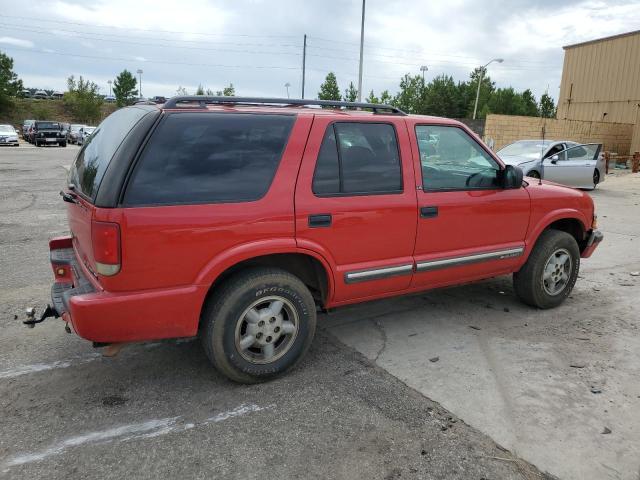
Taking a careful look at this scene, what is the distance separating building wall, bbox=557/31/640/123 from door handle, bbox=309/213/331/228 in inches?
1111

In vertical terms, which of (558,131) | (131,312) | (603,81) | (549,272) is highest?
(603,81)

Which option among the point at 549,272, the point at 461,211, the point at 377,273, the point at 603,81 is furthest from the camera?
the point at 603,81

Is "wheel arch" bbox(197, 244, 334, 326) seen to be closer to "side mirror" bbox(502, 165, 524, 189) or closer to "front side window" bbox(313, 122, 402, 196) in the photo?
"front side window" bbox(313, 122, 402, 196)

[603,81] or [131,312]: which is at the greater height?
[603,81]

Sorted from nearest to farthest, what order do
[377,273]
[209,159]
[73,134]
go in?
[209,159], [377,273], [73,134]

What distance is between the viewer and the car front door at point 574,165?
1403 cm

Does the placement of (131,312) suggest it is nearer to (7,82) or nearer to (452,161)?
(452,161)

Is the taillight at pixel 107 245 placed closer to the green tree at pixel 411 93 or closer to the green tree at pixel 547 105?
the green tree at pixel 411 93

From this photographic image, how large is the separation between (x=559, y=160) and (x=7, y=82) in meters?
66.0

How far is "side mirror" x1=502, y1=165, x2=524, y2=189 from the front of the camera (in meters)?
4.24

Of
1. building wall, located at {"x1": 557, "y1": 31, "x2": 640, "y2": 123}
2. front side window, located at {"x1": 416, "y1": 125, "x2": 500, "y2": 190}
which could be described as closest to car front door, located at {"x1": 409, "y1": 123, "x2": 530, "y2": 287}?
front side window, located at {"x1": 416, "y1": 125, "x2": 500, "y2": 190}

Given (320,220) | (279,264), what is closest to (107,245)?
(279,264)

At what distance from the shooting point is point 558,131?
78.9ft

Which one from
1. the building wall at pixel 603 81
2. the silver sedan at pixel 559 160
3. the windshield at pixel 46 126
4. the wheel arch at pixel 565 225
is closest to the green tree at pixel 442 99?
the building wall at pixel 603 81
